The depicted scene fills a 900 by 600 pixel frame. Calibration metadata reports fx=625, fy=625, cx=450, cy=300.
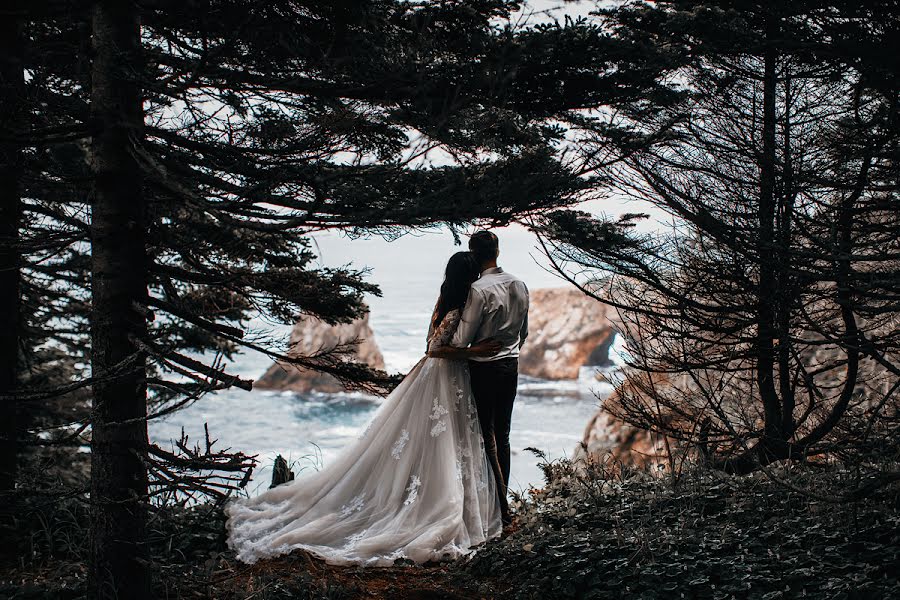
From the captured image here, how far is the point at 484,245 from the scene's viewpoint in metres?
4.86

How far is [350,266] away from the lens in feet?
18.7

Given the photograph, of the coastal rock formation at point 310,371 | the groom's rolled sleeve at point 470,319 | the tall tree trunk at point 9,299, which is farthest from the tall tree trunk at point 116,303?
the coastal rock formation at point 310,371

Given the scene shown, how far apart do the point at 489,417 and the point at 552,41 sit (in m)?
2.77

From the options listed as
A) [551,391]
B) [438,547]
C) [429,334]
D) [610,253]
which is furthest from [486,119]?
[551,391]

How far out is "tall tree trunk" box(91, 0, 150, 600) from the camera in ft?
11.1

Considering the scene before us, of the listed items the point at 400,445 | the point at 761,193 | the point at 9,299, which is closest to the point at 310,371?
the point at 9,299

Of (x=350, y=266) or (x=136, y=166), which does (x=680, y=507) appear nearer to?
(x=350, y=266)

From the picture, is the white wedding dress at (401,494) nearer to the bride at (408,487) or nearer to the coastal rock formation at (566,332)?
the bride at (408,487)

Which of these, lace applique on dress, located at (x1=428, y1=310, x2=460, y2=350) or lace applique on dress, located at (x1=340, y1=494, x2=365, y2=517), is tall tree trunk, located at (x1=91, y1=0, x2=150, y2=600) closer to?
lace applique on dress, located at (x1=340, y1=494, x2=365, y2=517)

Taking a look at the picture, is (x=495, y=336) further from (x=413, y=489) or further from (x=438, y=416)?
(x=413, y=489)

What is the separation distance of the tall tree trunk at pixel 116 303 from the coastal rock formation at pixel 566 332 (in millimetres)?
21608

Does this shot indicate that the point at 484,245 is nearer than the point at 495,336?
No

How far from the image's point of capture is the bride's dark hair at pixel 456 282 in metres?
4.81

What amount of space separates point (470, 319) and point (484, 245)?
2.00 ft
